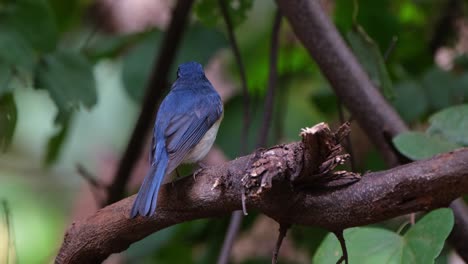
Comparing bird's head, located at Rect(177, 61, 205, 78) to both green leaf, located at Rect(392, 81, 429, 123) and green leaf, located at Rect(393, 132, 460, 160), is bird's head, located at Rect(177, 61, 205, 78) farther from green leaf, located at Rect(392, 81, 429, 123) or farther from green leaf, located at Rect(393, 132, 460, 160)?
green leaf, located at Rect(392, 81, 429, 123)

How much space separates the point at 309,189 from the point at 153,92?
197cm

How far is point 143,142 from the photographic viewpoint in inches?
151

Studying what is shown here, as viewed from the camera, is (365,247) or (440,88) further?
(440,88)

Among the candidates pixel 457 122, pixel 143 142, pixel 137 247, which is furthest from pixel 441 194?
pixel 143 142

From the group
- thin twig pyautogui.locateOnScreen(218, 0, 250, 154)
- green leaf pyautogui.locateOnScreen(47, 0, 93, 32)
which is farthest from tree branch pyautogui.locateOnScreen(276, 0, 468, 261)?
green leaf pyautogui.locateOnScreen(47, 0, 93, 32)

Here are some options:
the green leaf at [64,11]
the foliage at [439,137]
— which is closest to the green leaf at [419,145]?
the foliage at [439,137]

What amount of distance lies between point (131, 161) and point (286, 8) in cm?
127

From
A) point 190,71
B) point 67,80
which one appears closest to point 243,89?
point 190,71

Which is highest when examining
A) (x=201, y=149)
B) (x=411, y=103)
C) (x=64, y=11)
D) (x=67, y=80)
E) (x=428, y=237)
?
(x=64, y=11)

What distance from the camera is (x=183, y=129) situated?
2369 mm

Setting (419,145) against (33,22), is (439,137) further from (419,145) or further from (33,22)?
(33,22)

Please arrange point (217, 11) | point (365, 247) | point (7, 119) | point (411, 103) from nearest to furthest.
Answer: point (365, 247)
point (7, 119)
point (411, 103)
point (217, 11)

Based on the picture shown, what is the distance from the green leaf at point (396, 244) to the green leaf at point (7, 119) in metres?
1.21

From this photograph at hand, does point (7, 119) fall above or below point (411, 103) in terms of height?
above
